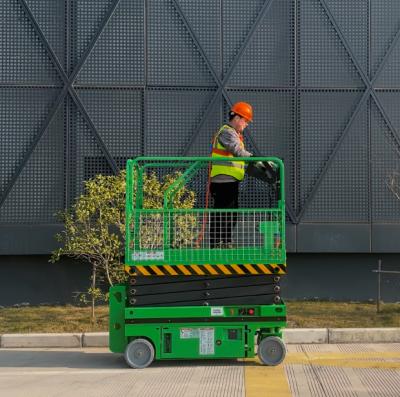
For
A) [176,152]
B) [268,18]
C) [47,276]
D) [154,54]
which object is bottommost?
[47,276]

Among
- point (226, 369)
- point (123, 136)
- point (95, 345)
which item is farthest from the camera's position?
point (123, 136)

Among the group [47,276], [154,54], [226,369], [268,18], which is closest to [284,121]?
[268,18]

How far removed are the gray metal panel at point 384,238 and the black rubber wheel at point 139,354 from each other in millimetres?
6631

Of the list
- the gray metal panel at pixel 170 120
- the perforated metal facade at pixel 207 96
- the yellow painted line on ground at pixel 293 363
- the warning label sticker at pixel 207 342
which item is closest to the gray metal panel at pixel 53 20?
the perforated metal facade at pixel 207 96

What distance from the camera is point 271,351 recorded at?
7.23 m

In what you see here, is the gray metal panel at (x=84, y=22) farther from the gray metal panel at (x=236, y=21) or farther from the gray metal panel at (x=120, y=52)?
the gray metal panel at (x=236, y=21)

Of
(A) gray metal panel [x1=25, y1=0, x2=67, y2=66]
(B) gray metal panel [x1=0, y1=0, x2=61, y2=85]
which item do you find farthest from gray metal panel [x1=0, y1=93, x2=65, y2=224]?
(A) gray metal panel [x1=25, y1=0, x2=67, y2=66]

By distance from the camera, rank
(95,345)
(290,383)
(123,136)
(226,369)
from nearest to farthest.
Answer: (290,383) < (226,369) < (95,345) < (123,136)

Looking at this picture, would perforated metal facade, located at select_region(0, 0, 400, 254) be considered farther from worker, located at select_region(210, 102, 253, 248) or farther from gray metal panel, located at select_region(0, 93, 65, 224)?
worker, located at select_region(210, 102, 253, 248)

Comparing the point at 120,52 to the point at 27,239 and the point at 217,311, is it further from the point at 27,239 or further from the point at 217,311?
the point at 217,311

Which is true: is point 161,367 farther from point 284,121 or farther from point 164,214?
point 284,121

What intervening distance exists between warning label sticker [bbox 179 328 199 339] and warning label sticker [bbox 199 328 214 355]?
0.07 meters

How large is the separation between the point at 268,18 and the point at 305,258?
506 centimetres

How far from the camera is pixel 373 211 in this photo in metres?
12.4
